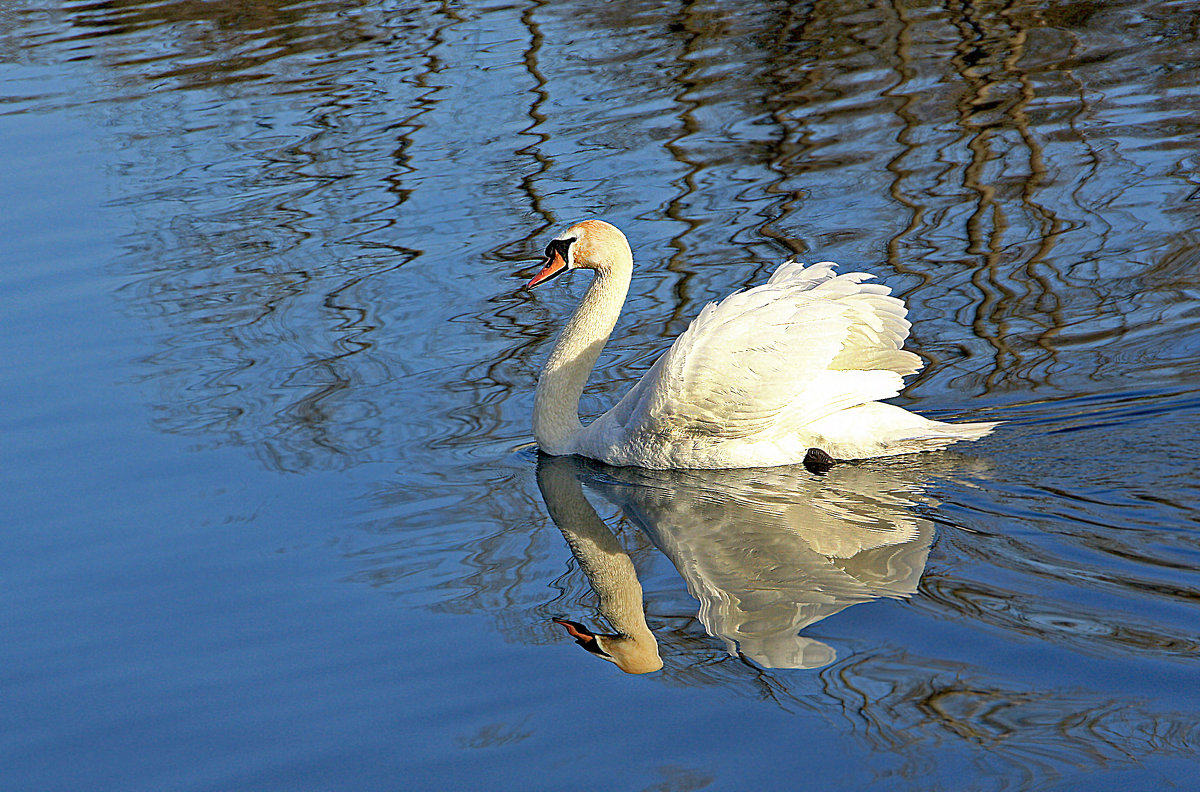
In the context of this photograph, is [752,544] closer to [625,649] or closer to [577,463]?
[625,649]

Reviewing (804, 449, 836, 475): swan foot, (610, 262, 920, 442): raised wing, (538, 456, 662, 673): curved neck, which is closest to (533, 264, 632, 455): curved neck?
(538, 456, 662, 673): curved neck

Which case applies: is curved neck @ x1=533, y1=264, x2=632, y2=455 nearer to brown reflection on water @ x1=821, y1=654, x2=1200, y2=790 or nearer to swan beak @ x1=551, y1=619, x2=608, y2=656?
swan beak @ x1=551, y1=619, x2=608, y2=656

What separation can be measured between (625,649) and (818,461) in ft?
5.84

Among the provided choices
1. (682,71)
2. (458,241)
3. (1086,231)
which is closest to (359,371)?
(458,241)

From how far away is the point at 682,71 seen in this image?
44.5ft

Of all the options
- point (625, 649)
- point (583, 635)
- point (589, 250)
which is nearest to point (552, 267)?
point (589, 250)

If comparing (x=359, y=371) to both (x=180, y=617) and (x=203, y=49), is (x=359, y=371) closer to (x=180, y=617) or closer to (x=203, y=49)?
(x=180, y=617)

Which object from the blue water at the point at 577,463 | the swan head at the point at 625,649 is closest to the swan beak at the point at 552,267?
the blue water at the point at 577,463

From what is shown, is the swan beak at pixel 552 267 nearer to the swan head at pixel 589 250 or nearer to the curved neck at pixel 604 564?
the swan head at pixel 589 250

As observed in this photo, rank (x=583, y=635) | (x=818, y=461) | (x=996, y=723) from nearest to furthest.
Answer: (x=996, y=723) < (x=583, y=635) < (x=818, y=461)

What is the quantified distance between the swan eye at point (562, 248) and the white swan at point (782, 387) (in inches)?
35.2

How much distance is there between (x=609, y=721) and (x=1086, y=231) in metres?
5.58

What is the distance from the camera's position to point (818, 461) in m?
6.14

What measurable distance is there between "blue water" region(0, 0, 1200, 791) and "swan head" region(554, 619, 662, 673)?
0.32ft
